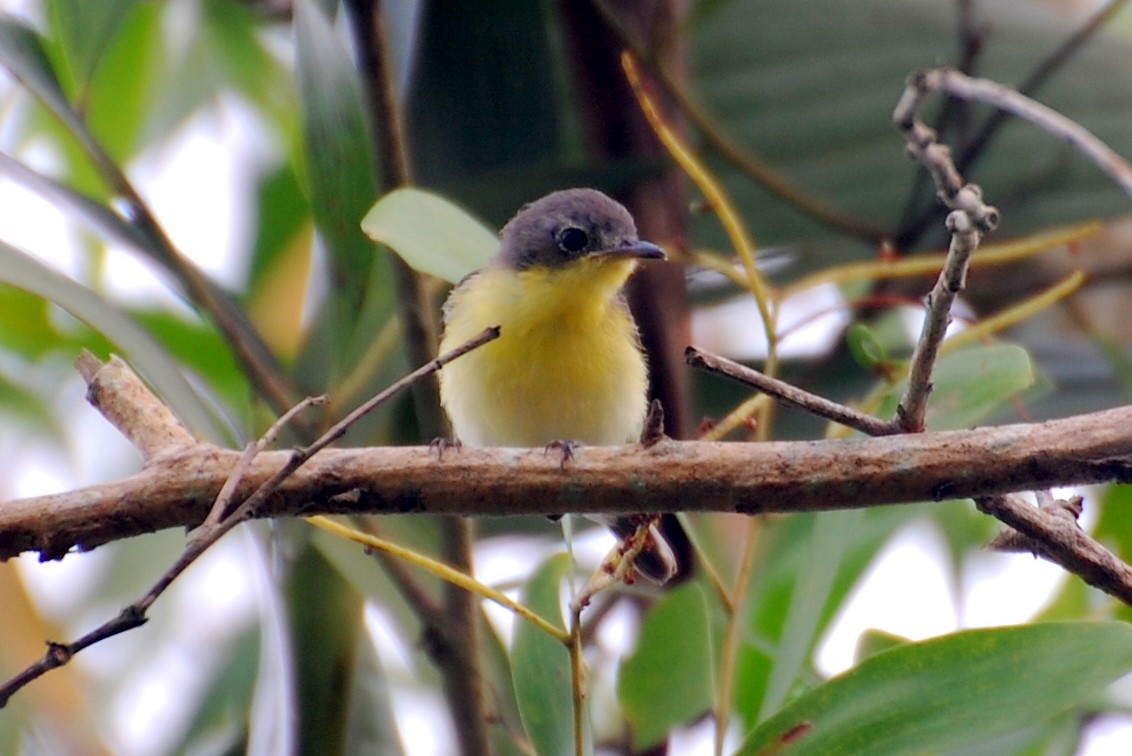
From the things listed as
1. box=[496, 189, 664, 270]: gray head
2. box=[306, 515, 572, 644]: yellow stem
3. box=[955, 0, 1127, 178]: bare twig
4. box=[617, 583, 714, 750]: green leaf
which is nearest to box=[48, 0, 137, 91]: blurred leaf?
box=[496, 189, 664, 270]: gray head

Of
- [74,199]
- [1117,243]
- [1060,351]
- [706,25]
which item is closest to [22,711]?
[74,199]

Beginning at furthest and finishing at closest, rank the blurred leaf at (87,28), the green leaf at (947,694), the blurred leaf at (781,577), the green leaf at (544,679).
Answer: the blurred leaf at (781,577) < the blurred leaf at (87,28) < the green leaf at (544,679) < the green leaf at (947,694)

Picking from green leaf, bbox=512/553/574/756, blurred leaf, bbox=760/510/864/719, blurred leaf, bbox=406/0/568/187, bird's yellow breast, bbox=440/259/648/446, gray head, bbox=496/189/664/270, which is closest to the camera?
green leaf, bbox=512/553/574/756

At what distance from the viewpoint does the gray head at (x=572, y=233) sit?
3.13 metres

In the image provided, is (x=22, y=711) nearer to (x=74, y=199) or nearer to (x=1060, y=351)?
(x=74, y=199)

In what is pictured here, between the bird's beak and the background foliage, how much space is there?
1.23 feet

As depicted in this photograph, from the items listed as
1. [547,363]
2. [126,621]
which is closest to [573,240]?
[547,363]

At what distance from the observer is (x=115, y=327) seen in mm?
2082

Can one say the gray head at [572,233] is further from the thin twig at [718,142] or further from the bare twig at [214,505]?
the bare twig at [214,505]

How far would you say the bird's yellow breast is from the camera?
2.98m

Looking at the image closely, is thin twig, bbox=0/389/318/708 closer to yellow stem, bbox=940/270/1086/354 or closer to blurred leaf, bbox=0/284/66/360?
yellow stem, bbox=940/270/1086/354

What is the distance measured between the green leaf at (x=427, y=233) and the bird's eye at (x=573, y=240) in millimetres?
910

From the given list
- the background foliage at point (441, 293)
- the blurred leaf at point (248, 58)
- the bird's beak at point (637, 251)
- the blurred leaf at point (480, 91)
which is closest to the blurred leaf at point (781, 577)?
the background foliage at point (441, 293)

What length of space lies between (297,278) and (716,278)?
1.25 meters
